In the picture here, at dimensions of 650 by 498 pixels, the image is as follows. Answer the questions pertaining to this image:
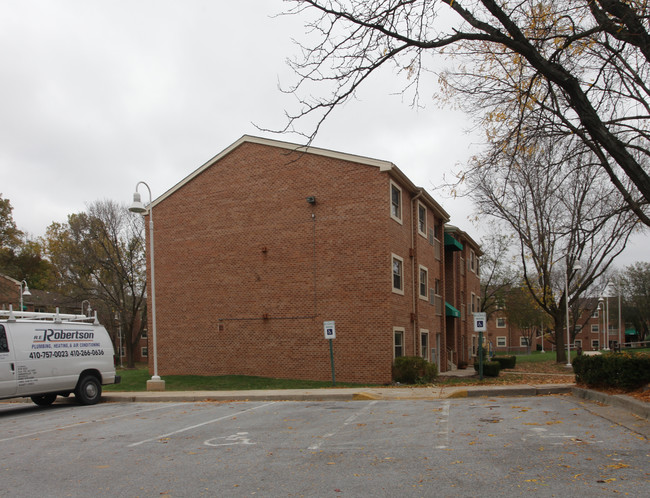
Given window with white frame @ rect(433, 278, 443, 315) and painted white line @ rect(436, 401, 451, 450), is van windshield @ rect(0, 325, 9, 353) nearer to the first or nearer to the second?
painted white line @ rect(436, 401, 451, 450)

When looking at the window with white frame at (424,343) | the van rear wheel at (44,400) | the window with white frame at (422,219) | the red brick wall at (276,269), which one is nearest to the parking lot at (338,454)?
the van rear wheel at (44,400)

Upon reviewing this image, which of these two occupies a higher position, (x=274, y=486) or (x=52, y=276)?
(x=52, y=276)

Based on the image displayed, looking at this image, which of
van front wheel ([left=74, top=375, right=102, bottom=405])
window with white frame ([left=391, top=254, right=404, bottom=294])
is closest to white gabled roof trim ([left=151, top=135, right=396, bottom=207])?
window with white frame ([left=391, top=254, right=404, bottom=294])

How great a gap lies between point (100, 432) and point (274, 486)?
557 centimetres

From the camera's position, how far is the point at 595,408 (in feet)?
36.4

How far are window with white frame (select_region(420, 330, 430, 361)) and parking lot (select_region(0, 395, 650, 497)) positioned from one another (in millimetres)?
13554

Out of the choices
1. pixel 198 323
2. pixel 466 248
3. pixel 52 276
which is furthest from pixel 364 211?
pixel 52 276

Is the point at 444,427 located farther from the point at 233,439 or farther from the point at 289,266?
the point at 289,266

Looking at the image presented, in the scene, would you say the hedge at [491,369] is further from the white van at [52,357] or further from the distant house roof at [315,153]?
the white van at [52,357]

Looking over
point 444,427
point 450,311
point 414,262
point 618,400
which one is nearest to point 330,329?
point 414,262

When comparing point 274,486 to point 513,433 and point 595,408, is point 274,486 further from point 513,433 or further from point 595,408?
point 595,408

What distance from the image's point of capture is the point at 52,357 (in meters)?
14.7

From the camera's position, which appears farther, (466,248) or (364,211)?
(466,248)

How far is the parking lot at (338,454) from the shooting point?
19.6 feet
